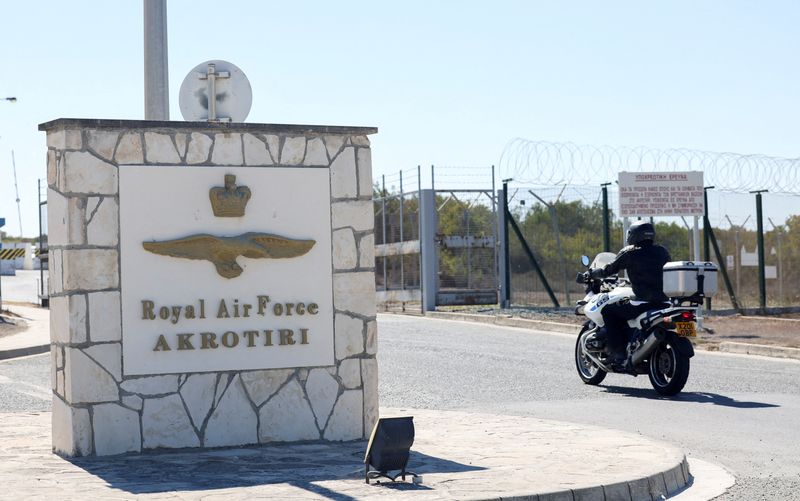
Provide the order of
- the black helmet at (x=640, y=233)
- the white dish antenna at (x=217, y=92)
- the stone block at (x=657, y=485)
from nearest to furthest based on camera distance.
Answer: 1. the stone block at (x=657, y=485)
2. the white dish antenna at (x=217, y=92)
3. the black helmet at (x=640, y=233)

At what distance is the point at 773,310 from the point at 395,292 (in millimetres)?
9082

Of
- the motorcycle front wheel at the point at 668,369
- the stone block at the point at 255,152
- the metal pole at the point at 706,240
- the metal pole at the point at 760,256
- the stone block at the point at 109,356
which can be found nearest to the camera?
the stone block at the point at 109,356

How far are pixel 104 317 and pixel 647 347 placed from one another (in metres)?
6.39

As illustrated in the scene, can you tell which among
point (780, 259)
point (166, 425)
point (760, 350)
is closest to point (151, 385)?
point (166, 425)

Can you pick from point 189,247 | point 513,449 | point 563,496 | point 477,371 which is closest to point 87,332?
point 189,247

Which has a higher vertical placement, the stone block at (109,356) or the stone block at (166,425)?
the stone block at (109,356)

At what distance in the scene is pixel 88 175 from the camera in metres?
8.95

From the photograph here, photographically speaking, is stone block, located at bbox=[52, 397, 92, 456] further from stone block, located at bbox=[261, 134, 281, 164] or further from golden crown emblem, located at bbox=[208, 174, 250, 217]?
stone block, located at bbox=[261, 134, 281, 164]

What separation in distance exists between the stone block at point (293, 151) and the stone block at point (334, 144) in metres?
0.20

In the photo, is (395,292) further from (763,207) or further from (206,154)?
(206,154)

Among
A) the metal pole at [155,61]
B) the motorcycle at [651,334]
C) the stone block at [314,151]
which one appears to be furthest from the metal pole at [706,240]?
the stone block at [314,151]

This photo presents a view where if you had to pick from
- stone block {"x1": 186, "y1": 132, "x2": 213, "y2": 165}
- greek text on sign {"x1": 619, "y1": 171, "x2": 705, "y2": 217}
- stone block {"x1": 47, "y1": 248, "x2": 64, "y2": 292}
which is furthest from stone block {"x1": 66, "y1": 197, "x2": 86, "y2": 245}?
greek text on sign {"x1": 619, "y1": 171, "x2": 705, "y2": 217}

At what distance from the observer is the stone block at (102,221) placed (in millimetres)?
8961

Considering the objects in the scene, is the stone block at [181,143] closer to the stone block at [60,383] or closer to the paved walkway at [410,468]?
the stone block at [60,383]
